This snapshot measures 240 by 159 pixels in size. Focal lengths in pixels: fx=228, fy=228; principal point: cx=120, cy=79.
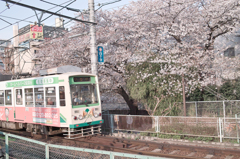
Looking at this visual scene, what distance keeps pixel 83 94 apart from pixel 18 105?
430 centimetres

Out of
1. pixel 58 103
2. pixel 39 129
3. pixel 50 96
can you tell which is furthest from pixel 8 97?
pixel 58 103

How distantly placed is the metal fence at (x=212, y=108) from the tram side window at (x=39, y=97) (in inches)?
327

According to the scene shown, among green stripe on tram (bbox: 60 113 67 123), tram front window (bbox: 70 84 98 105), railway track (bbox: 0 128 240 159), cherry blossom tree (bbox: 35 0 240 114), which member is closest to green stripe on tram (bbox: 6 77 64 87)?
tram front window (bbox: 70 84 98 105)

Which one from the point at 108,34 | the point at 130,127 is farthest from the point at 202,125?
the point at 108,34

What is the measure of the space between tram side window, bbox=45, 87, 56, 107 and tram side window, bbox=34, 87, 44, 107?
39 cm

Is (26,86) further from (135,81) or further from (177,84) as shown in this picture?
(177,84)

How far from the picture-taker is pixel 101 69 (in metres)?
16.3

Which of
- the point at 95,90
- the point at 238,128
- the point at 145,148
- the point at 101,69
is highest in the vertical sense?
the point at 101,69

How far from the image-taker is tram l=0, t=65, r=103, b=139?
9828mm

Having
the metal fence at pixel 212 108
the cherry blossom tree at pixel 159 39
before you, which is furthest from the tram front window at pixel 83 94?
the metal fence at pixel 212 108

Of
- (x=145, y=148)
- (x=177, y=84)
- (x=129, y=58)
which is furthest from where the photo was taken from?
(x=129, y=58)

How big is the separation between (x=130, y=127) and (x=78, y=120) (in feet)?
11.3

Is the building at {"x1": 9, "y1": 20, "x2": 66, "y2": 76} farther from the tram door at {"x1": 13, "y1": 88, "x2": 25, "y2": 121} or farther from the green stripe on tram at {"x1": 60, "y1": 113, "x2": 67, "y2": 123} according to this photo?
the green stripe on tram at {"x1": 60, "y1": 113, "x2": 67, "y2": 123}

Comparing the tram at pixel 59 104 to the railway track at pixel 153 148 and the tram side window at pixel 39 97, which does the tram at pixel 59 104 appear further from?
the railway track at pixel 153 148
